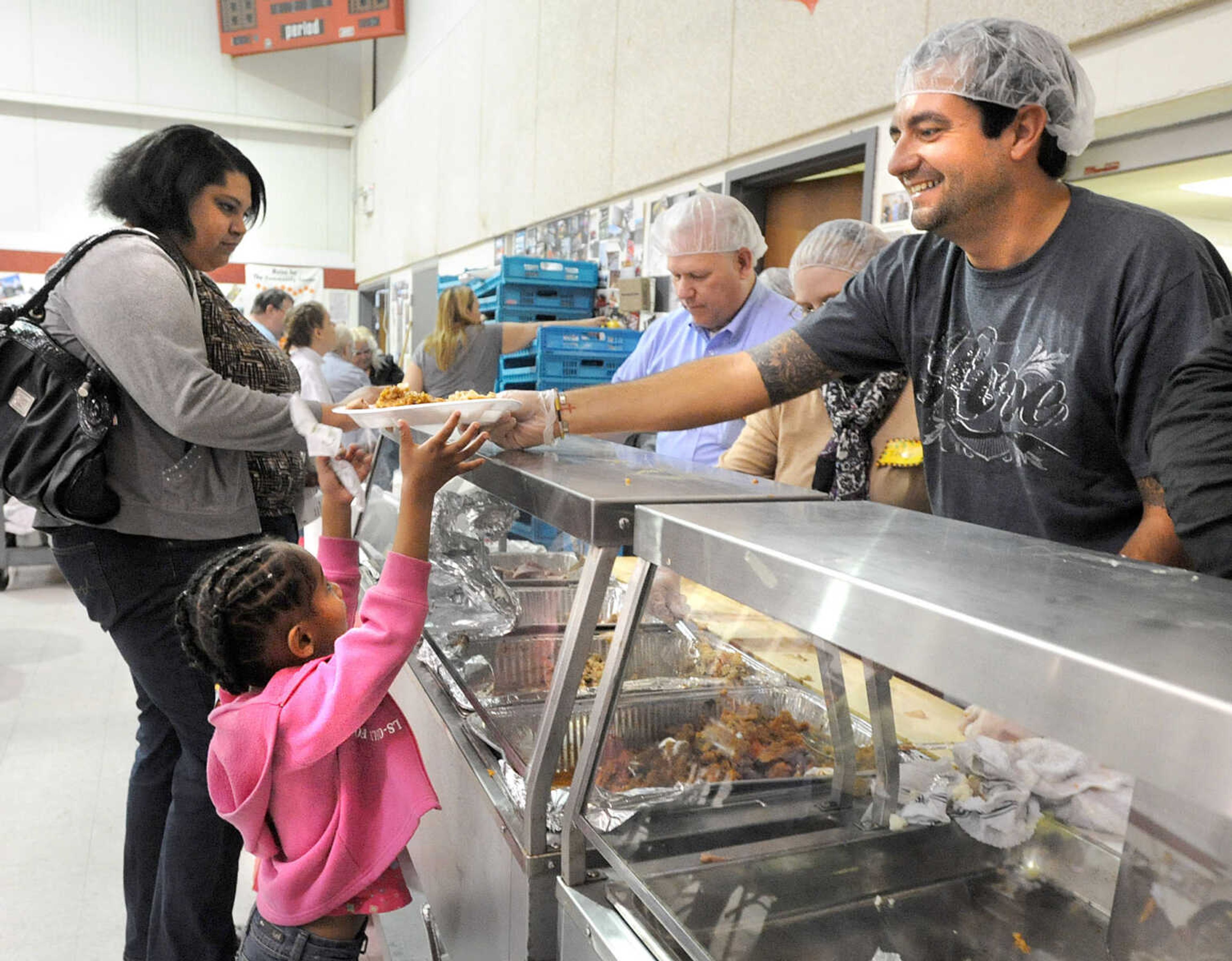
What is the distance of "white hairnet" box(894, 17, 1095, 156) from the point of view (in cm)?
147

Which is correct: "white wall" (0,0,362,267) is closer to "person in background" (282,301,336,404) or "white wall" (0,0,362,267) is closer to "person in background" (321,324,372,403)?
"person in background" (321,324,372,403)

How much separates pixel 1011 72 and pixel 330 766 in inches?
60.2

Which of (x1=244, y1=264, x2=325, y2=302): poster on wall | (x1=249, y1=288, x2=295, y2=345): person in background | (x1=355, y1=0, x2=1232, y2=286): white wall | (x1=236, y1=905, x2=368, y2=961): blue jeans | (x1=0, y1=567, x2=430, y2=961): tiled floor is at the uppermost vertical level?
(x1=355, y1=0, x2=1232, y2=286): white wall

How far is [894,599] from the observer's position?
647 mm

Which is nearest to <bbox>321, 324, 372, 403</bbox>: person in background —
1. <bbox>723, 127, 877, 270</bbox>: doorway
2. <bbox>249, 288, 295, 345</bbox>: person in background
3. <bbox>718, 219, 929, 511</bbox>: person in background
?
<bbox>249, 288, 295, 345</bbox>: person in background

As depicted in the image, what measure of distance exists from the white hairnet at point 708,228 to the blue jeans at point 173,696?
1.80 metres

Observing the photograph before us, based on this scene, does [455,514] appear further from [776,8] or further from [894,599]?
[776,8]

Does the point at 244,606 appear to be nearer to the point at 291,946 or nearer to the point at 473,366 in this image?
the point at 291,946

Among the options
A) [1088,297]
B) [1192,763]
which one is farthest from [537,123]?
[1192,763]

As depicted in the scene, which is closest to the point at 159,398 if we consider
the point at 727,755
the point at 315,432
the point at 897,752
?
the point at 315,432

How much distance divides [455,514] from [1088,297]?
4.32 feet

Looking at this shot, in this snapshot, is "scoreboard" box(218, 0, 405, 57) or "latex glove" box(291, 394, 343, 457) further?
"scoreboard" box(218, 0, 405, 57)

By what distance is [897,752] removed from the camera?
1.09 m

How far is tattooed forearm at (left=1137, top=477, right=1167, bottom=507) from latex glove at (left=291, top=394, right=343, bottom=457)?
1364 millimetres
